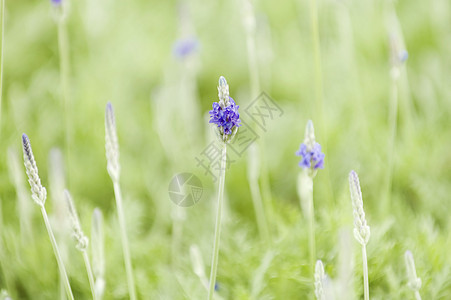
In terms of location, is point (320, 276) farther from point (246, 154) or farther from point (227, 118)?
point (246, 154)

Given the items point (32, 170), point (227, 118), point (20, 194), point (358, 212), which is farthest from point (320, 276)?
point (20, 194)

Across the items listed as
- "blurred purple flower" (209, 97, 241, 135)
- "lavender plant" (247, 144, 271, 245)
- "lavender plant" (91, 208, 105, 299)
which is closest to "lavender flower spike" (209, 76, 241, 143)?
"blurred purple flower" (209, 97, 241, 135)

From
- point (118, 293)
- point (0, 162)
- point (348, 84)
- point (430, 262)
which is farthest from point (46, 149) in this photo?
point (430, 262)

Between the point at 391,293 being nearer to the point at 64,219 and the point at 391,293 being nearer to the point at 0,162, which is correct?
the point at 64,219

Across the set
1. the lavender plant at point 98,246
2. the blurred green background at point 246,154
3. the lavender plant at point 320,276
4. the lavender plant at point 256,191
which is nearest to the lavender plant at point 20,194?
the blurred green background at point 246,154

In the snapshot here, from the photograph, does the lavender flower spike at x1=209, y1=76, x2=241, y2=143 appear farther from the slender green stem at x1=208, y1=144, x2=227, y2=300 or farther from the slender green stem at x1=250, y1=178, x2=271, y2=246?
the slender green stem at x1=250, y1=178, x2=271, y2=246

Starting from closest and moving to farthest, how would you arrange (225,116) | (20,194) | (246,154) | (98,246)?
(225,116), (98,246), (20,194), (246,154)

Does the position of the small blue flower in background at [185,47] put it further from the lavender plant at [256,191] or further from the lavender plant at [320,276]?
the lavender plant at [320,276]

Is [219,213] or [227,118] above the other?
[227,118]
